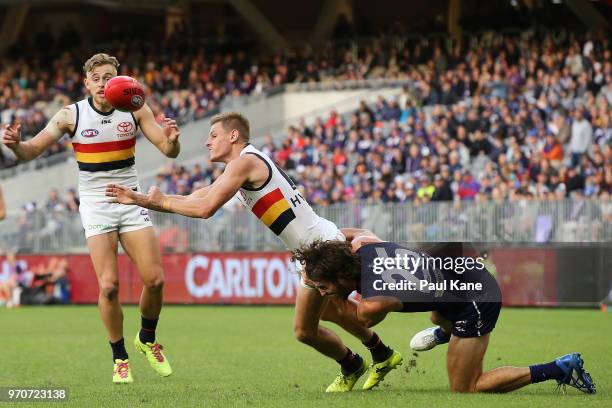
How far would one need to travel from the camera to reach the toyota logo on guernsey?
427 inches

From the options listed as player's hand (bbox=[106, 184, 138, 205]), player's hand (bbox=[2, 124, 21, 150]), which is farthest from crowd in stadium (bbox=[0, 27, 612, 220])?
player's hand (bbox=[106, 184, 138, 205])

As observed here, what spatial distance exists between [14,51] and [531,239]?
25.5m

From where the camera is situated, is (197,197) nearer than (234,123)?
Yes

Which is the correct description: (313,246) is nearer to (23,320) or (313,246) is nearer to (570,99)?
(23,320)

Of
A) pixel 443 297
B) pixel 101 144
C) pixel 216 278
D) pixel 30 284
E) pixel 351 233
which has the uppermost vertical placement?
pixel 101 144

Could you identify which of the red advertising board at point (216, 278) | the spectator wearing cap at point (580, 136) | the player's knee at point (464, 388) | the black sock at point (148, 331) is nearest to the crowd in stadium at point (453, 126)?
the spectator wearing cap at point (580, 136)

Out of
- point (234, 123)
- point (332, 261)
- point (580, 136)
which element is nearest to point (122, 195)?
point (234, 123)

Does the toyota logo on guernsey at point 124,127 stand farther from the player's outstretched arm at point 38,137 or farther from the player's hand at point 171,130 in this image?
the player's hand at point 171,130

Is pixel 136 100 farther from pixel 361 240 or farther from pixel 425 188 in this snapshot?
pixel 425 188

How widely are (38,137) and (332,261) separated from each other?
3.21 metres

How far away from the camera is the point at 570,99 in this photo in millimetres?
26406

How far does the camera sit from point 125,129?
10.9 metres

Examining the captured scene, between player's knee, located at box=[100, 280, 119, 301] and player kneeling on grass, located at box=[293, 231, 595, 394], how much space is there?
2.17m

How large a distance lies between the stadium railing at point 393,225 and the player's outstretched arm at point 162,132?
12.0m
